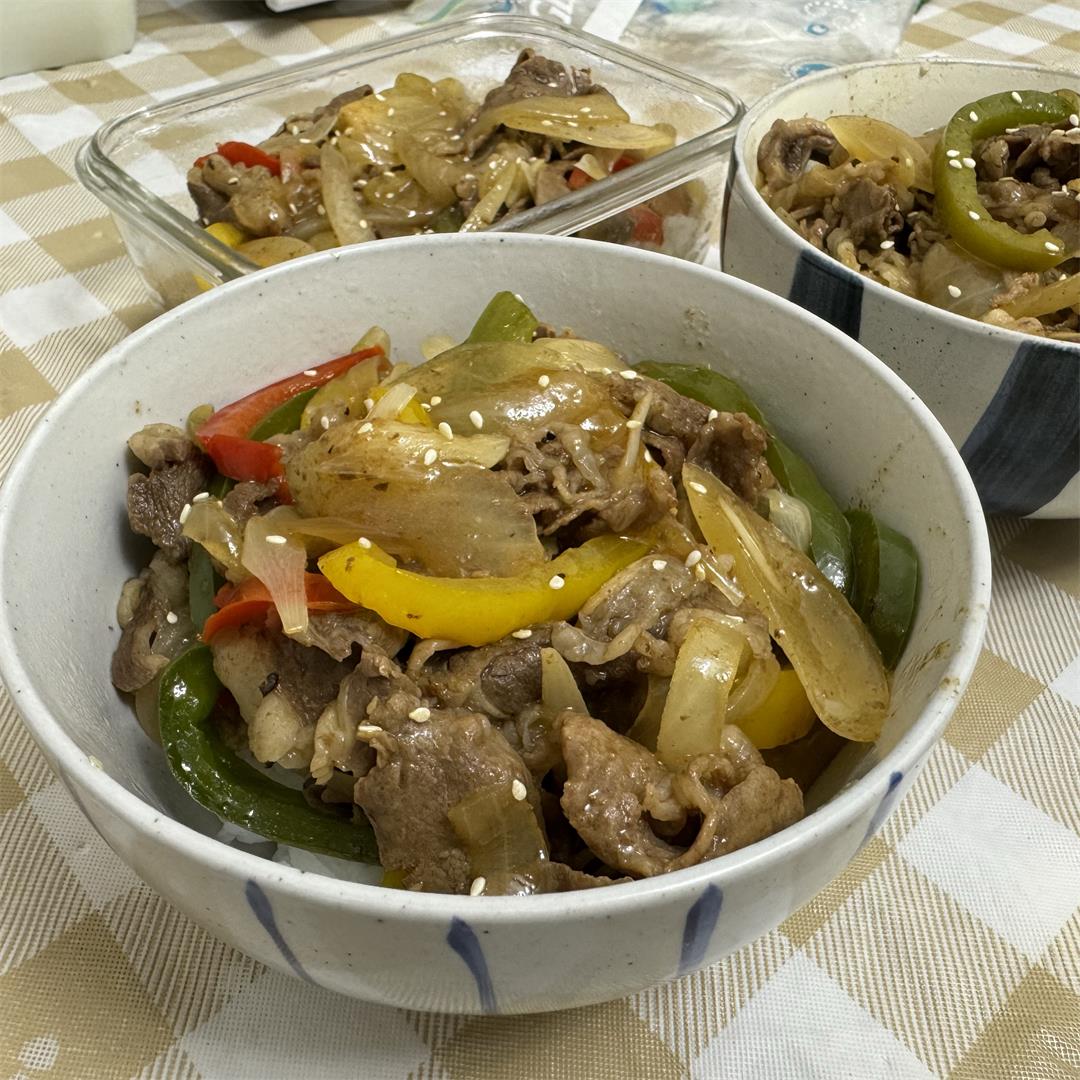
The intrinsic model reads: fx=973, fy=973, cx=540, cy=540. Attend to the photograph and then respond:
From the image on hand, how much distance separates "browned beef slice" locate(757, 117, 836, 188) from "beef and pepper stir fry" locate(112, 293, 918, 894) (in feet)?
2.47

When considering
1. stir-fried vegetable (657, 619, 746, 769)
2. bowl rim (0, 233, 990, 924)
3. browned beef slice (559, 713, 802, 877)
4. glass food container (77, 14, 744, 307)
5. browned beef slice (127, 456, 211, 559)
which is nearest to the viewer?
bowl rim (0, 233, 990, 924)

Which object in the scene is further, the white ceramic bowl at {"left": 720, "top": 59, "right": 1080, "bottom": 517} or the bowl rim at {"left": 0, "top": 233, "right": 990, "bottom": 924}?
the white ceramic bowl at {"left": 720, "top": 59, "right": 1080, "bottom": 517}

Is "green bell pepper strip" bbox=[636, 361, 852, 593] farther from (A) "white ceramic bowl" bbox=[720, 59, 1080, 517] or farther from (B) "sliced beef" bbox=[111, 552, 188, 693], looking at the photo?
(B) "sliced beef" bbox=[111, 552, 188, 693]

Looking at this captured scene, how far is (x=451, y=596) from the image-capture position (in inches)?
41.5

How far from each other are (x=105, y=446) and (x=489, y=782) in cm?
68

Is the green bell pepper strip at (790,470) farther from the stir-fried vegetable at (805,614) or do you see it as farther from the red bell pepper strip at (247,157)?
the red bell pepper strip at (247,157)

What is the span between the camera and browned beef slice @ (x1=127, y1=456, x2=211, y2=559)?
124 centimetres

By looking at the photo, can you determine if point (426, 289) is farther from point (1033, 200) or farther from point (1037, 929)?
point (1037, 929)

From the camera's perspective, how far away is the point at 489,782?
3.12 ft

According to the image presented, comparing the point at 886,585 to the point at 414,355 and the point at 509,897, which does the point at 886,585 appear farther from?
the point at 414,355

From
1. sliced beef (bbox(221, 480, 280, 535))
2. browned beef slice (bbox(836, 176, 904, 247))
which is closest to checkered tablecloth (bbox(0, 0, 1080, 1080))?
sliced beef (bbox(221, 480, 280, 535))

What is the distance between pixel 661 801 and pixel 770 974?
442mm

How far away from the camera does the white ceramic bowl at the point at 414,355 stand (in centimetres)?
77

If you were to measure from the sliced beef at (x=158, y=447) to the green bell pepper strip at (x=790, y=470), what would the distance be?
65cm
